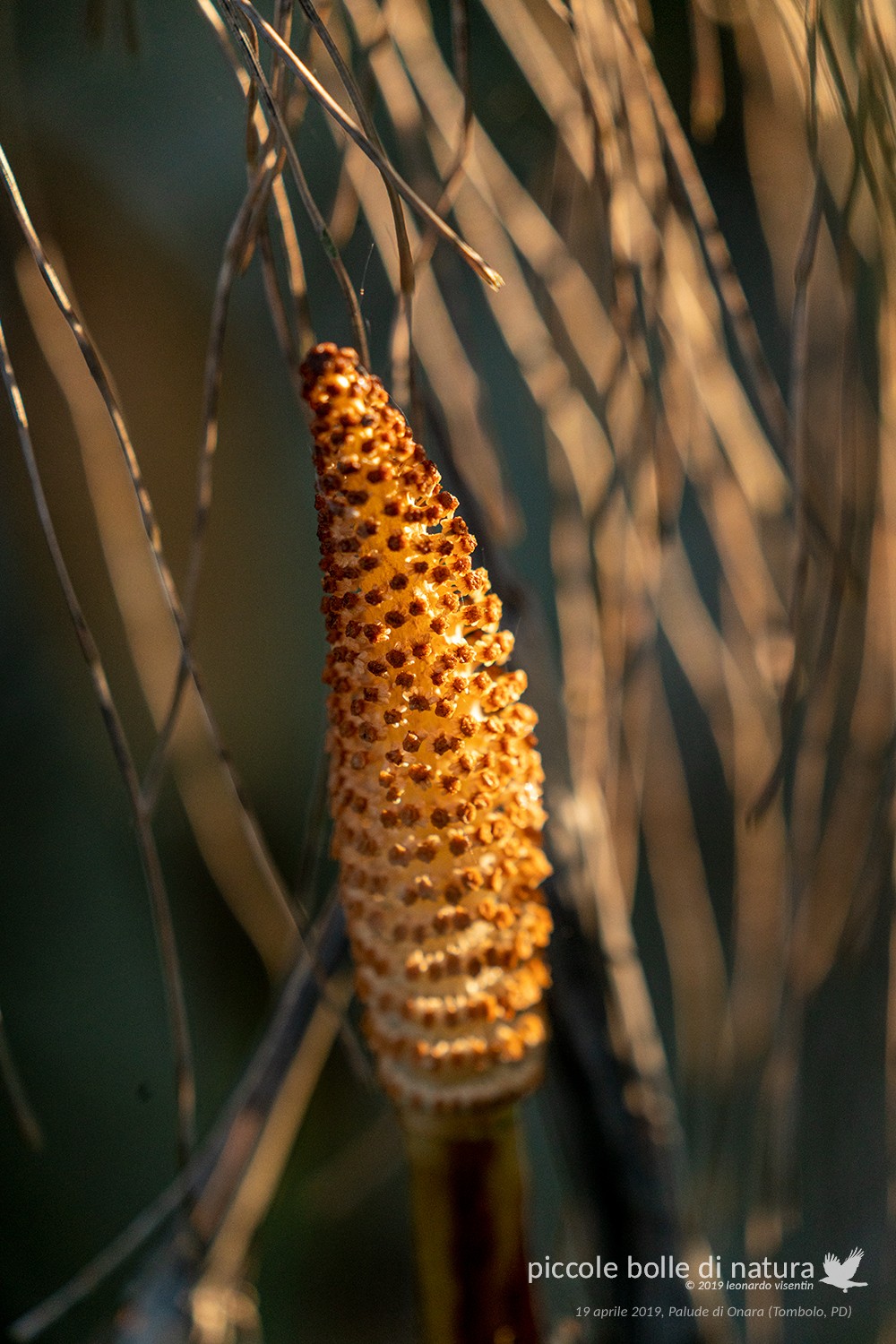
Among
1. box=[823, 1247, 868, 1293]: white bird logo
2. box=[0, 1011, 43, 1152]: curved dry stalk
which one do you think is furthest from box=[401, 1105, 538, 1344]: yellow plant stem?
box=[823, 1247, 868, 1293]: white bird logo

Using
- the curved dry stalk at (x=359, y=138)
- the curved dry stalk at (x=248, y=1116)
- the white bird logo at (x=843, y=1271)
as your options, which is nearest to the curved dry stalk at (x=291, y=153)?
the curved dry stalk at (x=359, y=138)

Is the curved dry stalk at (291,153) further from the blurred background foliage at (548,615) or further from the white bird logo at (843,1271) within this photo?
the white bird logo at (843,1271)

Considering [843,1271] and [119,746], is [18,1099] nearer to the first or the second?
[119,746]

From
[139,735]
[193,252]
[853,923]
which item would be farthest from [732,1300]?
[193,252]

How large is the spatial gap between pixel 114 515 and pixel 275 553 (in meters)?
0.19

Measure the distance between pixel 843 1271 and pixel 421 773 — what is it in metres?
0.38

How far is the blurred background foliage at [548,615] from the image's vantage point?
1.19 feet

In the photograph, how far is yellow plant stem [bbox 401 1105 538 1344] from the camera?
0.28 meters

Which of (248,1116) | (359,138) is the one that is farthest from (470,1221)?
(359,138)

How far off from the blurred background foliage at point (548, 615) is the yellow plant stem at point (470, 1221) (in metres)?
0.05

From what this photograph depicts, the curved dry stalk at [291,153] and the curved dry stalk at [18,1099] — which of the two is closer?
the curved dry stalk at [291,153]

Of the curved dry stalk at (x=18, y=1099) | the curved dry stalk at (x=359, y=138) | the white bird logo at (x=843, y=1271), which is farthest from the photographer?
the white bird logo at (x=843, y=1271)

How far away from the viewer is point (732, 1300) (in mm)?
491

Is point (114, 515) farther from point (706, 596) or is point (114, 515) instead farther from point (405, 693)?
point (706, 596)
